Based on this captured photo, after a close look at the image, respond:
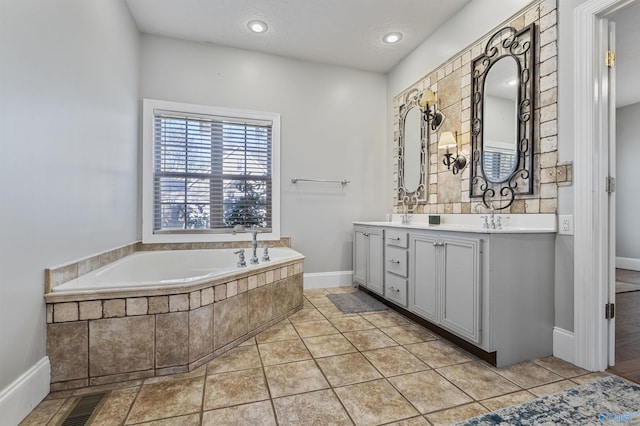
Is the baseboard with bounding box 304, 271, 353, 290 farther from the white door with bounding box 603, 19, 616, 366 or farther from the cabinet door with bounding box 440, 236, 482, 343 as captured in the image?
the white door with bounding box 603, 19, 616, 366

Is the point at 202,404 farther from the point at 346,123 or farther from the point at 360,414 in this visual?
the point at 346,123

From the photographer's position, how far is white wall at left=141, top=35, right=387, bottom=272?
10.6ft

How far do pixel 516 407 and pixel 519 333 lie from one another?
23.1 inches

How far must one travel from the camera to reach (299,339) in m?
2.24

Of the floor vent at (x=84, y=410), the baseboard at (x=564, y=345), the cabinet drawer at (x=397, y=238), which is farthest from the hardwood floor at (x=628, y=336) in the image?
the floor vent at (x=84, y=410)

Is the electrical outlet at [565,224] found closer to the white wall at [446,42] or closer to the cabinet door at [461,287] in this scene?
the cabinet door at [461,287]

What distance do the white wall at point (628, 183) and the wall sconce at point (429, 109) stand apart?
418cm

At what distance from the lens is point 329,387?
162cm

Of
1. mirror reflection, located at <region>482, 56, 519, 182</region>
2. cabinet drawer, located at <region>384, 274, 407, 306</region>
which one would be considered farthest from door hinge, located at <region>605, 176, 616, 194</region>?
cabinet drawer, located at <region>384, 274, 407, 306</region>

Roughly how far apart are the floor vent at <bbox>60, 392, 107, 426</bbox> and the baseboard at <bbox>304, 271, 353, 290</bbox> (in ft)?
7.59

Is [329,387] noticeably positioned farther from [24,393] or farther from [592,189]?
[592,189]

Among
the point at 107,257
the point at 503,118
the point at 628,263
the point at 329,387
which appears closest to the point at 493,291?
the point at 329,387

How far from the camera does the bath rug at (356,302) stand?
9.60 feet

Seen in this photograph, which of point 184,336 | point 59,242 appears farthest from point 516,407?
point 59,242
